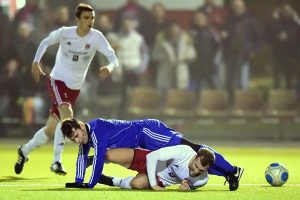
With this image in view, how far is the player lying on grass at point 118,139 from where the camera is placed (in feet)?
32.4

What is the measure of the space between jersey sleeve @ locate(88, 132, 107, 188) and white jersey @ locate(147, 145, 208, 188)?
49 cm

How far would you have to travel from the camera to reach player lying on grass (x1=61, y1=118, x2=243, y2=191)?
989cm

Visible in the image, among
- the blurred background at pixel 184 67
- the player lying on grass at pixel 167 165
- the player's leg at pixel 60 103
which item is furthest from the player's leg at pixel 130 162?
the blurred background at pixel 184 67

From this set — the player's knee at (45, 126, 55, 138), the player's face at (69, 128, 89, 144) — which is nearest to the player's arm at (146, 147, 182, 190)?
the player's face at (69, 128, 89, 144)

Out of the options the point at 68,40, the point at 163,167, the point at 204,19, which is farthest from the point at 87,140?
the point at 204,19

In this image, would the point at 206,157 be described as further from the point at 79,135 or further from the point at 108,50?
the point at 108,50

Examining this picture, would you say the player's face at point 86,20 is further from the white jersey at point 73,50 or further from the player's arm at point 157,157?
the player's arm at point 157,157

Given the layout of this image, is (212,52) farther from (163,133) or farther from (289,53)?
(163,133)

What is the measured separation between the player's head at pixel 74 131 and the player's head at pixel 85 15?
249 cm

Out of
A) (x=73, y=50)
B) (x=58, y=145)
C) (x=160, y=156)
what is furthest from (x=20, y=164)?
(x=160, y=156)

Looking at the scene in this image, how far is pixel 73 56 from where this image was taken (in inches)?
496

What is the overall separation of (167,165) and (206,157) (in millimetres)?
615

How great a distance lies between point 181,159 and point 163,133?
670mm

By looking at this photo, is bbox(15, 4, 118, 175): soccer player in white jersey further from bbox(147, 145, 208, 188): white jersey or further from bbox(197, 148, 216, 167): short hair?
bbox(197, 148, 216, 167): short hair
